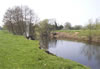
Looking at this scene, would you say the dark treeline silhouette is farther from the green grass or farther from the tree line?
the green grass

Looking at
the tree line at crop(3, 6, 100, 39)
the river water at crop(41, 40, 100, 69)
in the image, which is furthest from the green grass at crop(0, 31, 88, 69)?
the tree line at crop(3, 6, 100, 39)

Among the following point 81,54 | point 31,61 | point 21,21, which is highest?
point 21,21

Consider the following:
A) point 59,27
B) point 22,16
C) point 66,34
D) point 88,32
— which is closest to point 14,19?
point 22,16

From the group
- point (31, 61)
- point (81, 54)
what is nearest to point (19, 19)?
point (81, 54)

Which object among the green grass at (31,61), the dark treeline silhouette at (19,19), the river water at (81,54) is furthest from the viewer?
the dark treeline silhouette at (19,19)

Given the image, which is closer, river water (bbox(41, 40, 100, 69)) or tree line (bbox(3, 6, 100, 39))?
river water (bbox(41, 40, 100, 69))

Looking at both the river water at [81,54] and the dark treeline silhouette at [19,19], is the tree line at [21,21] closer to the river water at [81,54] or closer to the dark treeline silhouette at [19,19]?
the dark treeline silhouette at [19,19]

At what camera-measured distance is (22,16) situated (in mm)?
30531

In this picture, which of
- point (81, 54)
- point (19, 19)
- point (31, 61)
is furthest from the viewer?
point (19, 19)

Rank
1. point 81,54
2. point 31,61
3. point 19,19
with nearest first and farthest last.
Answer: point 31,61 < point 81,54 < point 19,19

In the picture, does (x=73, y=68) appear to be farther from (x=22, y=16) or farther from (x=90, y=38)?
(x=90, y=38)

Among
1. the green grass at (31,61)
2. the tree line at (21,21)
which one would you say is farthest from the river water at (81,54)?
the tree line at (21,21)

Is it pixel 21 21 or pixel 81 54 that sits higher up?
pixel 21 21

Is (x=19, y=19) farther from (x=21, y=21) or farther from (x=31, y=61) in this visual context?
(x=31, y=61)
